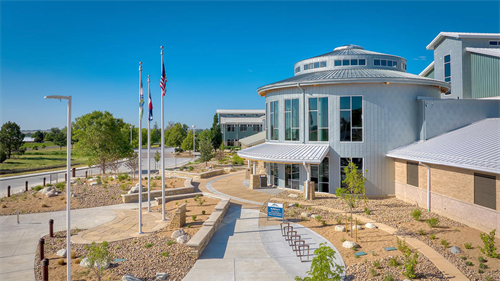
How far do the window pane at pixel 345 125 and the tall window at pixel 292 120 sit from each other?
342 centimetres

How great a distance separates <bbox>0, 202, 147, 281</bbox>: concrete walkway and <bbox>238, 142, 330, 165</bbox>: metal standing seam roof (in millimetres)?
9286

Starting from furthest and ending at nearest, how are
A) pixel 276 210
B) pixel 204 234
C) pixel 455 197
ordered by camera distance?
pixel 455 197 → pixel 276 210 → pixel 204 234

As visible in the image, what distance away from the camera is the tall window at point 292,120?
23609 millimetres

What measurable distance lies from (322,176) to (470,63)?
17.0 m

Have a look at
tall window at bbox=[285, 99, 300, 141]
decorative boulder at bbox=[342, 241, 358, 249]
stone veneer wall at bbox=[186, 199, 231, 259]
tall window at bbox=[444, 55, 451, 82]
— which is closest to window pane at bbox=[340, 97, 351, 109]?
tall window at bbox=[285, 99, 300, 141]

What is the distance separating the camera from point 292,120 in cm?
2386

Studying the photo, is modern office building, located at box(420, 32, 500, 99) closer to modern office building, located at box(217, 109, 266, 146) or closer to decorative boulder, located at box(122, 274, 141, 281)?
decorative boulder, located at box(122, 274, 141, 281)

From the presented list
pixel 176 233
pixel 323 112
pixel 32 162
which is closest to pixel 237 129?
pixel 32 162

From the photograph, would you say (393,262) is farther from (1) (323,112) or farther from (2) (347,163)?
(1) (323,112)

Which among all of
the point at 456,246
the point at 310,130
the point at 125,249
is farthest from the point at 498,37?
the point at 125,249

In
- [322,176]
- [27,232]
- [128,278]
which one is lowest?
[27,232]

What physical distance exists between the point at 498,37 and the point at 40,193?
39.7 m

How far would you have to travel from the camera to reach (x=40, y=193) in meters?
22.4

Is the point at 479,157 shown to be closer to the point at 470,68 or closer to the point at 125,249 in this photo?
the point at 125,249
